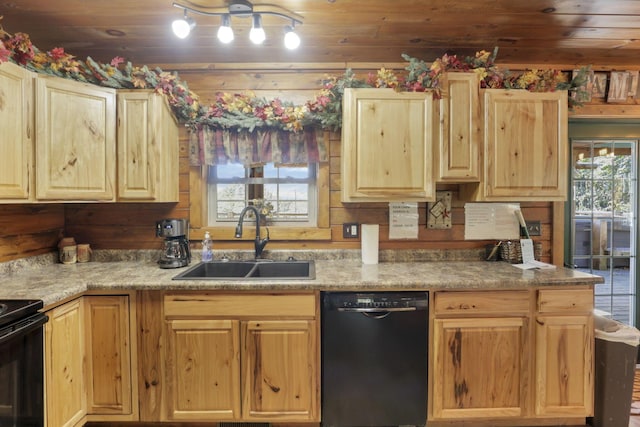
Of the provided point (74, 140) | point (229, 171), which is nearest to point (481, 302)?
point (229, 171)

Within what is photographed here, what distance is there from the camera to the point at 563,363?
192 cm

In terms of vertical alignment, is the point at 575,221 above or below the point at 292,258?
above

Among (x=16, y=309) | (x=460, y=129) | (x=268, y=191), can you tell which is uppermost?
(x=460, y=129)

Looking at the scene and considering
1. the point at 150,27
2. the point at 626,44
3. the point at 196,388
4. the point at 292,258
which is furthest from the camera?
the point at 292,258

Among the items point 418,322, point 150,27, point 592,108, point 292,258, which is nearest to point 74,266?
point 292,258

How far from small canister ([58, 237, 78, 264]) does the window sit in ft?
3.05

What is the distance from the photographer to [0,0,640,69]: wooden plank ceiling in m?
1.84

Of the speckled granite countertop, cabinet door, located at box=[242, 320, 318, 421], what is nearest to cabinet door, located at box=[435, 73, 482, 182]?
the speckled granite countertop

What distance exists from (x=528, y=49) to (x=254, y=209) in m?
2.19

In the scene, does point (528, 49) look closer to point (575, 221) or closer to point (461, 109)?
point (461, 109)

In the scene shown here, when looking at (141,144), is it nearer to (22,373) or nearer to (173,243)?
(173,243)

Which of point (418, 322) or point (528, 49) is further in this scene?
point (528, 49)

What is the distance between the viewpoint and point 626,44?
7.41ft

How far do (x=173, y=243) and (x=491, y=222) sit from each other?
7.41 feet
